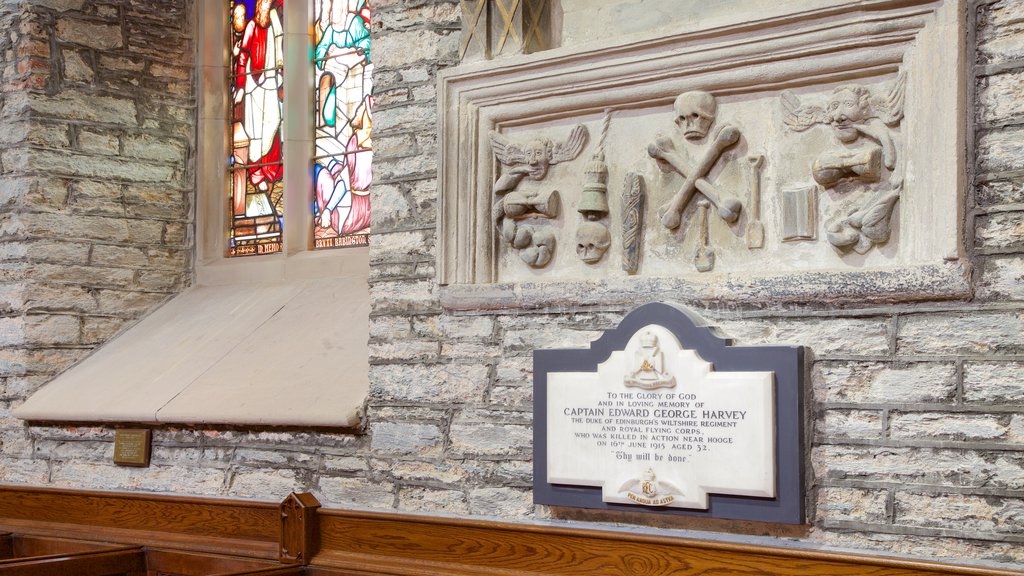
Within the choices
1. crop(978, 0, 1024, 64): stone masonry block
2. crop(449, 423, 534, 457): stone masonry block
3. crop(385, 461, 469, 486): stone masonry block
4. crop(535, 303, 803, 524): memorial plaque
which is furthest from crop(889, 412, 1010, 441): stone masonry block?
crop(385, 461, 469, 486): stone masonry block

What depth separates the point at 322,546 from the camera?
4.30 meters

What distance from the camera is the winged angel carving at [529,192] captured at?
13.1 ft

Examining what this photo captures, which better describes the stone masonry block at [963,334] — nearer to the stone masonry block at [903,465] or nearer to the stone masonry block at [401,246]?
the stone masonry block at [903,465]

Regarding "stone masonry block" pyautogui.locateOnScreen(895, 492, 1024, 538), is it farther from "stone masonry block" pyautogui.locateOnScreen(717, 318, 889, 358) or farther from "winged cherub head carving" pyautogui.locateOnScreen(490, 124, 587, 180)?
"winged cherub head carving" pyautogui.locateOnScreen(490, 124, 587, 180)

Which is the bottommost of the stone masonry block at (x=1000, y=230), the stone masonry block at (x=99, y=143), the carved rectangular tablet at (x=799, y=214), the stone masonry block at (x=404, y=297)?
the stone masonry block at (x=404, y=297)

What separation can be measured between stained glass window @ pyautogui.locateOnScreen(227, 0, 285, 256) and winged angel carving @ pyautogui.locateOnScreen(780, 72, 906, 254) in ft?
10.5

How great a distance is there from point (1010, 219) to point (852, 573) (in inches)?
39.6

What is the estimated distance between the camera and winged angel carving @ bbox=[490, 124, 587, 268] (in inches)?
157

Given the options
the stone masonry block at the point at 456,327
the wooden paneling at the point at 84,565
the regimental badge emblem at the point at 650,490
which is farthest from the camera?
the stone masonry block at the point at 456,327

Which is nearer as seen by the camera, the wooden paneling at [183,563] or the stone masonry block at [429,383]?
the stone masonry block at [429,383]

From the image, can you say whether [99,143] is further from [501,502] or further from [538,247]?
[501,502]

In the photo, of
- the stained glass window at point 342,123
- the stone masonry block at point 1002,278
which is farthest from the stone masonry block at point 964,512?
the stained glass window at point 342,123

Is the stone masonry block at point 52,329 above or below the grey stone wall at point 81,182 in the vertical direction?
below

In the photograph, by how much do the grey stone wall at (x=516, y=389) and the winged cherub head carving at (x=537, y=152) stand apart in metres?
0.31
